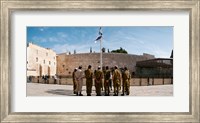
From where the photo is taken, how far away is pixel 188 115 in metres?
5.34

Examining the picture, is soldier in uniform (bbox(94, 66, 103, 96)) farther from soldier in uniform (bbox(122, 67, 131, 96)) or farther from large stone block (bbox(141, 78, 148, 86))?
large stone block (bbox(141, 78, 148, 86))

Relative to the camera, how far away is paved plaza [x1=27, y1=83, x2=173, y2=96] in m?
5.45

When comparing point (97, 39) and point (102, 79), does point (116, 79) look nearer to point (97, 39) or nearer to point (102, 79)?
point (102, 79)

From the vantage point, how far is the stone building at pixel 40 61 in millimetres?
5465

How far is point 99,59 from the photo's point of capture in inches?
220

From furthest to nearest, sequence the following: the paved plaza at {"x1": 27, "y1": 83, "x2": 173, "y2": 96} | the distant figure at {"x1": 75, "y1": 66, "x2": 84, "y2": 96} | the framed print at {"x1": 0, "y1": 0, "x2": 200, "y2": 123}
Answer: the distant figure at {"x1": 75, "y1": 66, "x2": 84, "y2": 96} → the paved plaza at {"x1": 27, "y1": 83, "x2": 173, "y2": 96} → the framed print at {"x1": 0, "y1": 0, "x2": 200, "y2": 123}

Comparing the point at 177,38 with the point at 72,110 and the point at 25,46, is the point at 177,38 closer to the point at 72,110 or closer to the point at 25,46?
the point at 72,110

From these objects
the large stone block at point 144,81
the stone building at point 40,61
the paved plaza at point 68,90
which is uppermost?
the stone building at point 40,61

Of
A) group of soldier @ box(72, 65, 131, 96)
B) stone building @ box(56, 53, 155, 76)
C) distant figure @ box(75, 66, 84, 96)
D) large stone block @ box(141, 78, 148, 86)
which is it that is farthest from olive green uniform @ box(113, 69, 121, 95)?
distant figure @ box(75, 66, 84, 96)

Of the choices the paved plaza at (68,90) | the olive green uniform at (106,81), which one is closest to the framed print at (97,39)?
the paved plaza at (68,90)

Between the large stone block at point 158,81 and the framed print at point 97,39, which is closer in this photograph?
the framed print at point 97,39

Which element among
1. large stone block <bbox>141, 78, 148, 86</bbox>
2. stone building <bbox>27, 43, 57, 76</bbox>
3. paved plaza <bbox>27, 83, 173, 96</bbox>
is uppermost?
stone building <bbox>27, 43, 57, 76</bbox>

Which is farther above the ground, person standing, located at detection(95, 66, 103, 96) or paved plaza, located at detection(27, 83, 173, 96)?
person standing, located at detection(95, 66, 103, 96)

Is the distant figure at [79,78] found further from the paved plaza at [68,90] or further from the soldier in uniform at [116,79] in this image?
the soldier in uniform at [116,79]
